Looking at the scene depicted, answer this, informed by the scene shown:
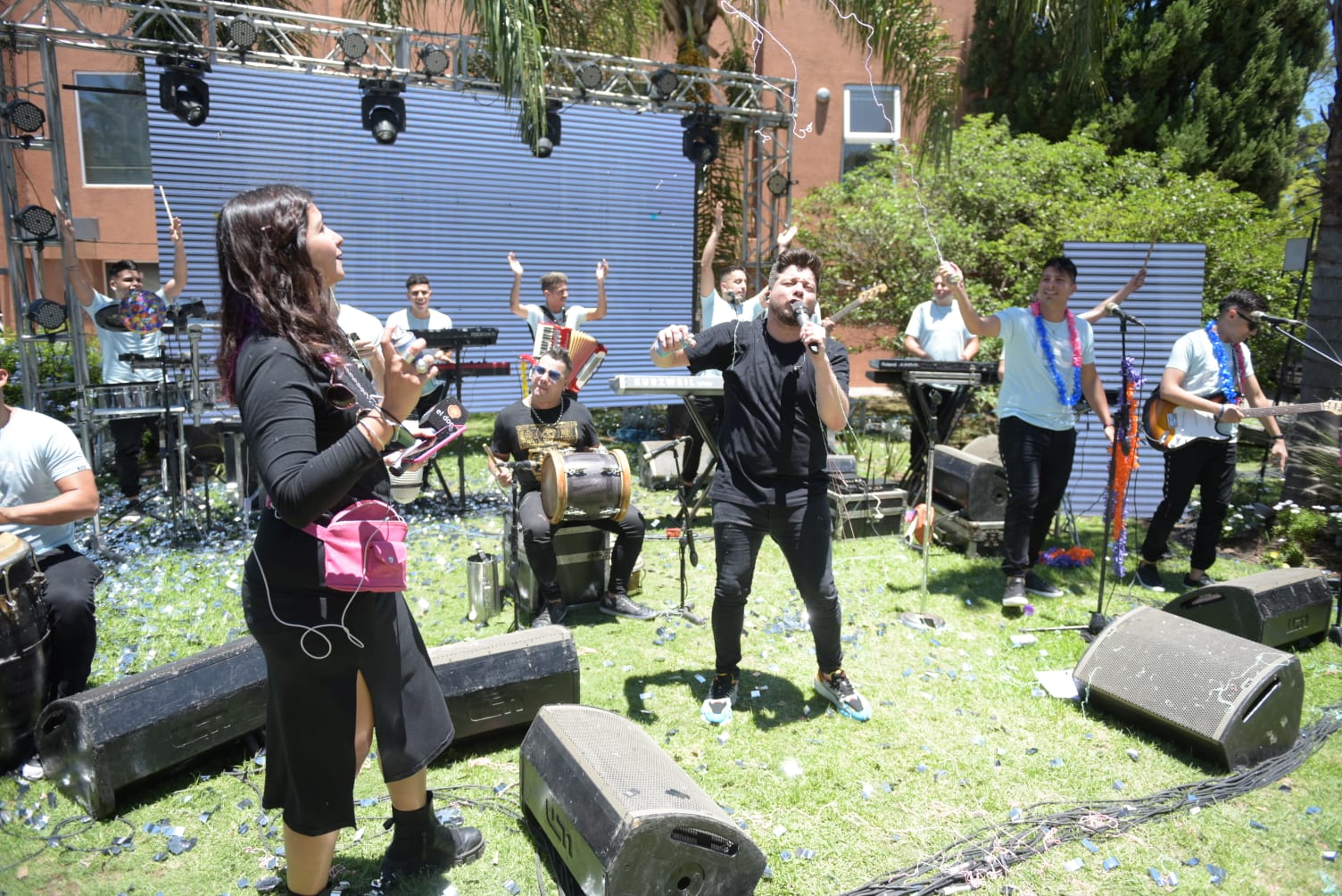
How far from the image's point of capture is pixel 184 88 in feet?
27.2

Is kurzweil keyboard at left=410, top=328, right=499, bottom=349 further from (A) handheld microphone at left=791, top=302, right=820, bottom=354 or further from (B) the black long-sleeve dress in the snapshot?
(B) the black long-sleeve dress

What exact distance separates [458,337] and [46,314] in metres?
3.18

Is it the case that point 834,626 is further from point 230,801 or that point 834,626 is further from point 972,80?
point 972,80

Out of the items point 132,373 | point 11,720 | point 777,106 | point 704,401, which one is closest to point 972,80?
point 777,106

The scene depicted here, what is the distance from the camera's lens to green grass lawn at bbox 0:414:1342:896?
2.87 metres

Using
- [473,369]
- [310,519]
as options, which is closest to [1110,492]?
[310,519]

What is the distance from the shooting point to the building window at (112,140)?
15852 millimetres

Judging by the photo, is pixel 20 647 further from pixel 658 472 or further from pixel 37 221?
pixel 658 472

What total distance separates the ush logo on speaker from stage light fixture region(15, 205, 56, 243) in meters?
6.55

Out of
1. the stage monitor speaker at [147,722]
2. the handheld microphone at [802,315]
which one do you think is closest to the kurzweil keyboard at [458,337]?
the stage monitor speaker at [147,722]

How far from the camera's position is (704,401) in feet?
22.5

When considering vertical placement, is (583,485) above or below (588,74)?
Answer: below

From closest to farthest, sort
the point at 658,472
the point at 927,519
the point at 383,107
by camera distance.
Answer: the point at 927,519 → the point at 658,472 → the point at 383,107

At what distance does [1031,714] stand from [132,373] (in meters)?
6.92
